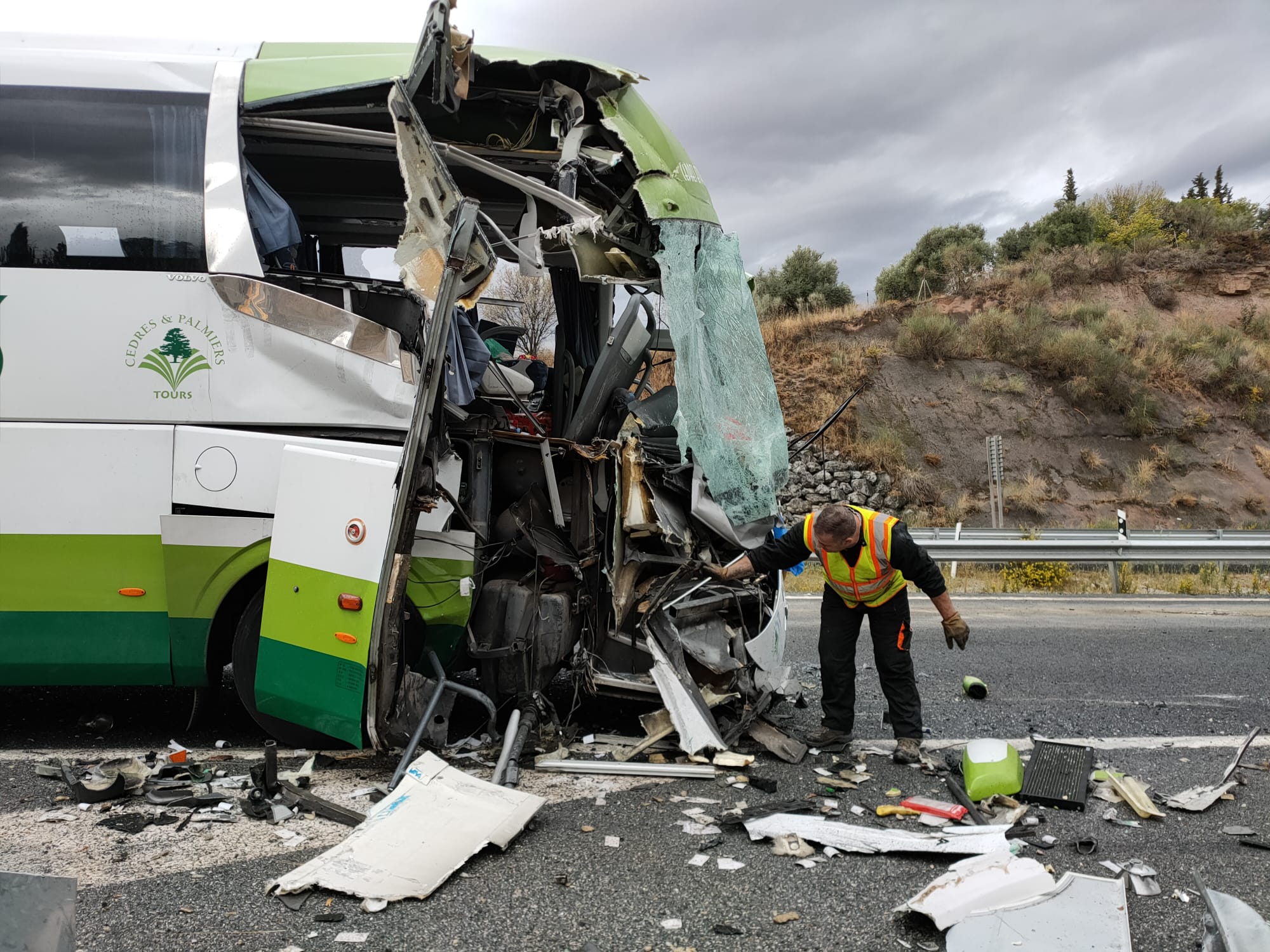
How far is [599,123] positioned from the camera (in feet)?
15.0

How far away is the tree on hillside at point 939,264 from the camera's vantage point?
1127 inches

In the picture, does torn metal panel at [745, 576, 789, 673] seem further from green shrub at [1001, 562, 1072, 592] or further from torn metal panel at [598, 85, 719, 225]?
green shrub at [1001, 562, 1072, 592]

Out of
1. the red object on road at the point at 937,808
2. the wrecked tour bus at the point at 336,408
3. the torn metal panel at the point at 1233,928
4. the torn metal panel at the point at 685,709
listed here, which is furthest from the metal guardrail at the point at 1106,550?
the torn metal panel at the point at 1233,928

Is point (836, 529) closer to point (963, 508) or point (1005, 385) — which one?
point (963, 508)

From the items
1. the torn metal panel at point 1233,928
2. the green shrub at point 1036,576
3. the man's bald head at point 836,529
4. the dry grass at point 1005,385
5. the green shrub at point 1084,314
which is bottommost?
the torn metal panel at point 1233,928

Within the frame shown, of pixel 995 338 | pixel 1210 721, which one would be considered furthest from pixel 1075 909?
pixel 995 338

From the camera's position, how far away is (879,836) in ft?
11.2

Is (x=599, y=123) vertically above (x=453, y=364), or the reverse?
(x=599, y=123)

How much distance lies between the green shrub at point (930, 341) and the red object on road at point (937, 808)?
21.9m

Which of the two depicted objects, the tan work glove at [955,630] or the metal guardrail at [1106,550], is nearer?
the tan work glove at [955,630]

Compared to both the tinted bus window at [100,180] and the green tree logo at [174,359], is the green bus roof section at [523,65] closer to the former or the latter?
the tinted bus window at [100,180]

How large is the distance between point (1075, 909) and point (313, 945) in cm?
216

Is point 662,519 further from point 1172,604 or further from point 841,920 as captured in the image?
point 1172,604

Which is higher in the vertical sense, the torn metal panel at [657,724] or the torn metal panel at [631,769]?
the torn metal panel at [657,724]
